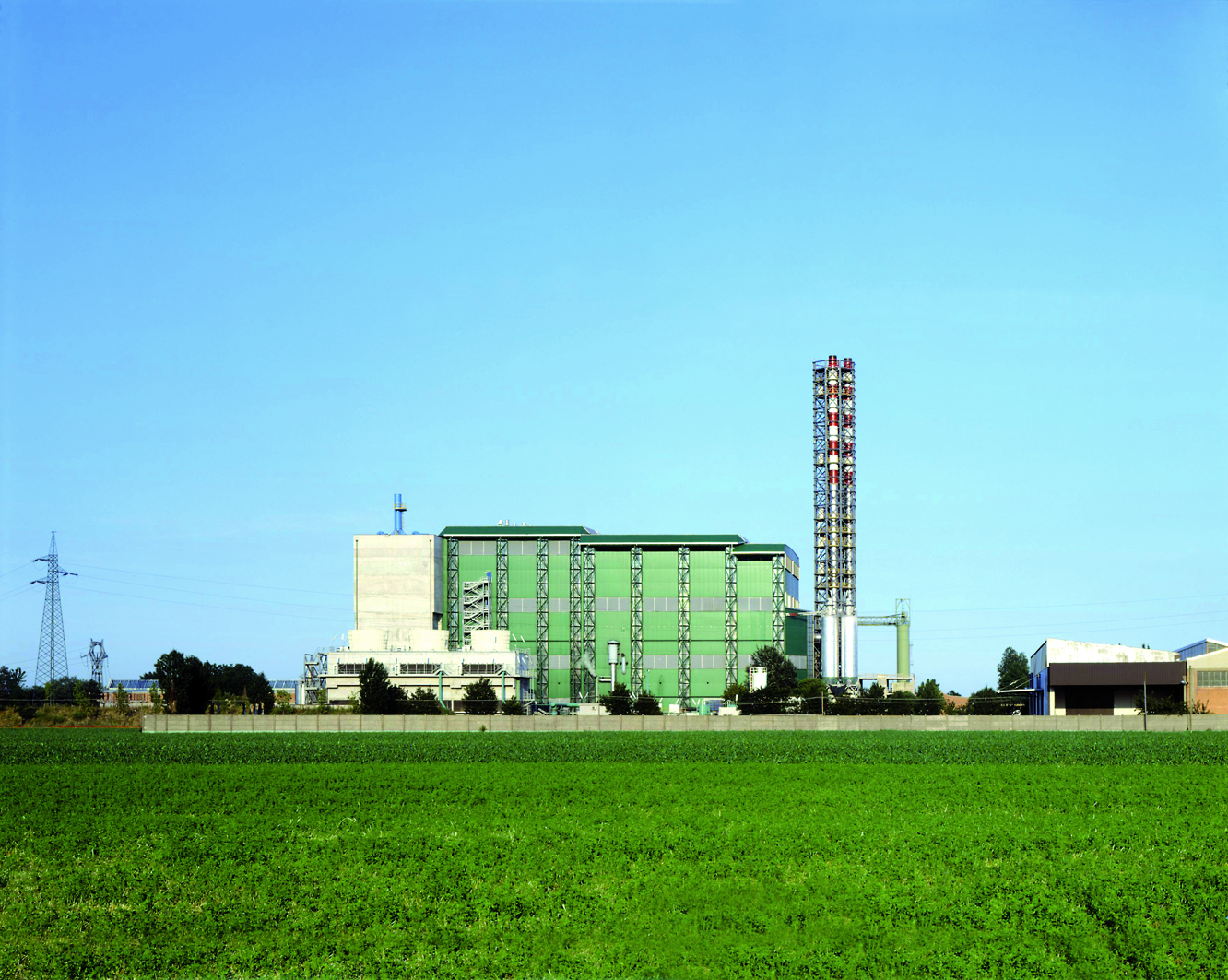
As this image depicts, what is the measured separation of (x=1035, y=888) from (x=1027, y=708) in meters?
138

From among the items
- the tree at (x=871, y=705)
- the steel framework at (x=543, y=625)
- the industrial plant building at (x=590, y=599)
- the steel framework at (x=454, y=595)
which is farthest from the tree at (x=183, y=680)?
the tree at (x=871, y=705)

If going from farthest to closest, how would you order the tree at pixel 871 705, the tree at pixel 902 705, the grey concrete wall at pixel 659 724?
the tree at pixel 902 705, the tree at pixel 871 705, the grey concrete wall at pixel 659 724

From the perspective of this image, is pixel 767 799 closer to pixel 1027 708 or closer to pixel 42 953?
pixel 42 953

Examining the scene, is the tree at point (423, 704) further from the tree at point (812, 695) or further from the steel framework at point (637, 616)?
the tree at point (812, 695)

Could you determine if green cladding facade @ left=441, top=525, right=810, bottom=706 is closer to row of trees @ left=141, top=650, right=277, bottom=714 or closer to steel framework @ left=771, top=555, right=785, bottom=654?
steel framework @ left=771, top=555, right=785, bottom=654

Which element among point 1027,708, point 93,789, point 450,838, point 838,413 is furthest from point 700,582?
point 450,838

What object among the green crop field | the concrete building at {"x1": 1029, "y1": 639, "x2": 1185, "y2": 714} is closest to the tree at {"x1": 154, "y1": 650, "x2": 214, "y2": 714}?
the concrete building at {"x1": 1029, "y1": 639, "x2": 1185, "y2": 714}

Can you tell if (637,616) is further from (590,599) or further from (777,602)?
(777,602)

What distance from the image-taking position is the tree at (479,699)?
375 feet

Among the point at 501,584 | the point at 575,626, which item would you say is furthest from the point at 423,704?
the point at 575,626

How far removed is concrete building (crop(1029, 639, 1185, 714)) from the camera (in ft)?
385

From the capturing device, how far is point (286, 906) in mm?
21344

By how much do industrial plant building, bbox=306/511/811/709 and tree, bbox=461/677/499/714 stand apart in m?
15.4

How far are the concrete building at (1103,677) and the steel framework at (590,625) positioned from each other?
49960 mm
